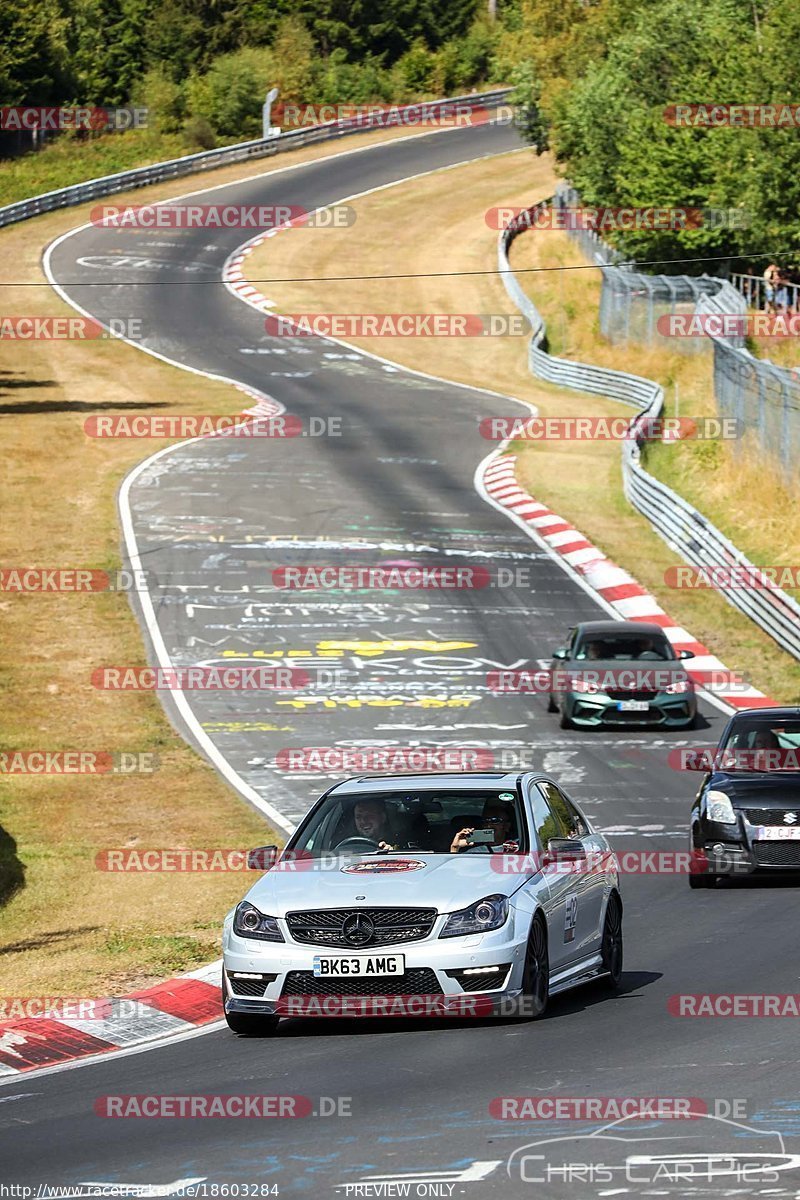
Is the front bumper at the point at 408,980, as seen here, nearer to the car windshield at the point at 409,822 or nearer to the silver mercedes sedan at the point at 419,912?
the silver mercedes sedan at the point at 419,912

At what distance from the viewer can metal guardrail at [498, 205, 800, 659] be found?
31.4 m

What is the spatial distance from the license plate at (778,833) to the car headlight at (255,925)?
642 cm

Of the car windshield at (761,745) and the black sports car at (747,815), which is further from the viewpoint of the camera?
the car windshield at (761,745)

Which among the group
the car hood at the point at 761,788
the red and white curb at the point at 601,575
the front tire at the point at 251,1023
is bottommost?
the red and white curb at the point at 601,575

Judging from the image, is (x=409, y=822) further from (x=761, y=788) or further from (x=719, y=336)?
(x=719, y=336)

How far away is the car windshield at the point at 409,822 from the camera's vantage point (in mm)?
11445

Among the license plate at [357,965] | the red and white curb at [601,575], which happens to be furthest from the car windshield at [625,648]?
the license plate at [357,965]

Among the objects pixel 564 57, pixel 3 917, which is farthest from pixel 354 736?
pixel 564 57

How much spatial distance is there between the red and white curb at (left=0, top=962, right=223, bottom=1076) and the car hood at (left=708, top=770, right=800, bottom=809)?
535 cm

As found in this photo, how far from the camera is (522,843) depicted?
446 inches

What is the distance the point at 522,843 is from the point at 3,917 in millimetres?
6425

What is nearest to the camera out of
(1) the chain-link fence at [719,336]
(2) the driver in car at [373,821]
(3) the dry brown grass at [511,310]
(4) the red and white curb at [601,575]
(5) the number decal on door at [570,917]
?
(5) the number decal on door at [570,917]

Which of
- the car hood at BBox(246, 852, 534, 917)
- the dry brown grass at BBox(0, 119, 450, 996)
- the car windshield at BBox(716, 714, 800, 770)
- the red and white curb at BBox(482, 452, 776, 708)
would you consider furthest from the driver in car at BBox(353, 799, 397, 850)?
the red and white curb at BBox(482, 452, 776, 708)

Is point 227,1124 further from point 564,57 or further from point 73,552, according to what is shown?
point 564,57
